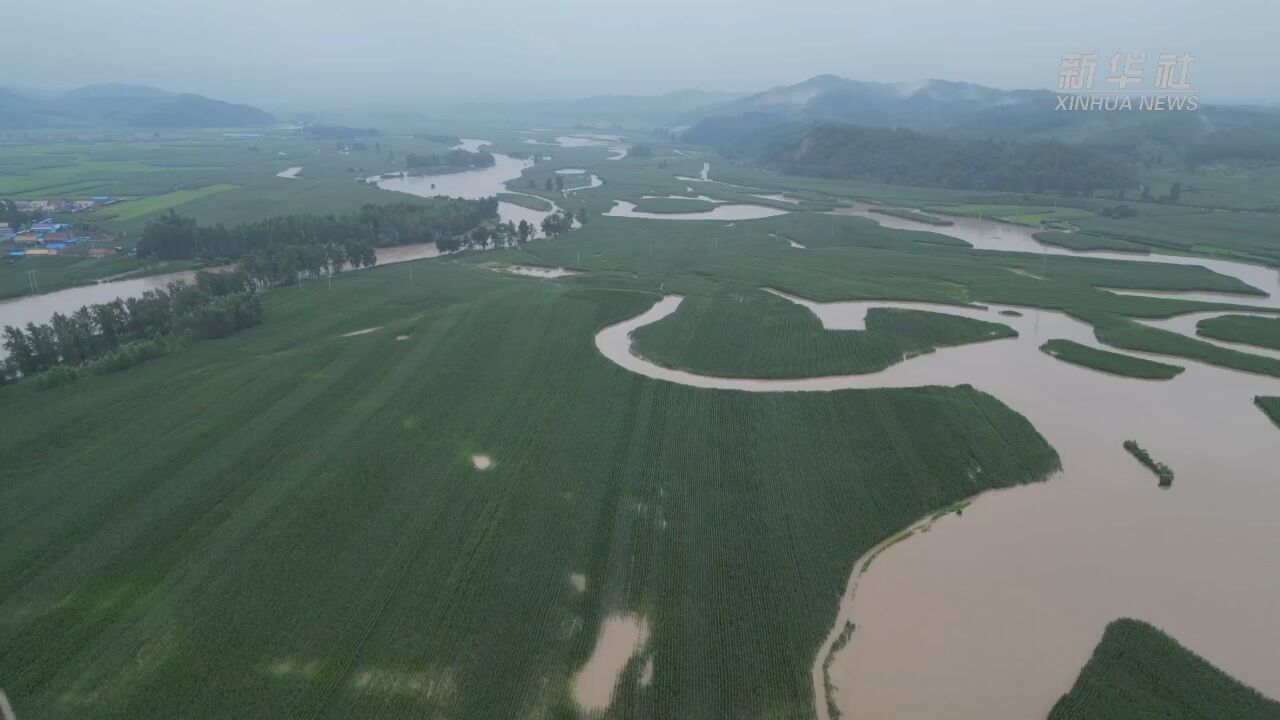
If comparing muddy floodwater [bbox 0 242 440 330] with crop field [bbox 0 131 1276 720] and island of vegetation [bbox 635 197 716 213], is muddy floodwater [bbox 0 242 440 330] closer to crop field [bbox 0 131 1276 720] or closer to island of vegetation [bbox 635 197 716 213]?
crop field [bbox 0 131 1276 720]

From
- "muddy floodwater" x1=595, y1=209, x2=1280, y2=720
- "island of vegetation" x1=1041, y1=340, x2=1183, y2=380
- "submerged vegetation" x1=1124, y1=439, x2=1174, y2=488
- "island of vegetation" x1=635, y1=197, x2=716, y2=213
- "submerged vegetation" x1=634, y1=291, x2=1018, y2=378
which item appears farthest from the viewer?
"island of vegetation" x1=635, y1=197, x2=716, y2=213

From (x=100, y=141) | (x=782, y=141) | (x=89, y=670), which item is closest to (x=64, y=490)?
(x=89, y=670)

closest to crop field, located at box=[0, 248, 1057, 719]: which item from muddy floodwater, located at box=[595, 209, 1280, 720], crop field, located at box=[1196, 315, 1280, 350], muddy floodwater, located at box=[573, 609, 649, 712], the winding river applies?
muddy floodwater, located at box=[573, 609, 649, 712]

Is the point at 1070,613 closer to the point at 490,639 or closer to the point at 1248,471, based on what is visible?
the point at 1248,471

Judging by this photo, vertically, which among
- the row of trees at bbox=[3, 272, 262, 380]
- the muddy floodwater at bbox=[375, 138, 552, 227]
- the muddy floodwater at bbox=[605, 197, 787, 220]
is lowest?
the row of trees at bbox=[3, 272, 262, 380]

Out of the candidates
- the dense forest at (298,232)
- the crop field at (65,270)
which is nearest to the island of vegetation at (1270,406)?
the dense forest at (298,232)

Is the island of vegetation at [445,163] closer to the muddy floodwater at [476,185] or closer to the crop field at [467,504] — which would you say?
the muddy floodwater at [476,185]
